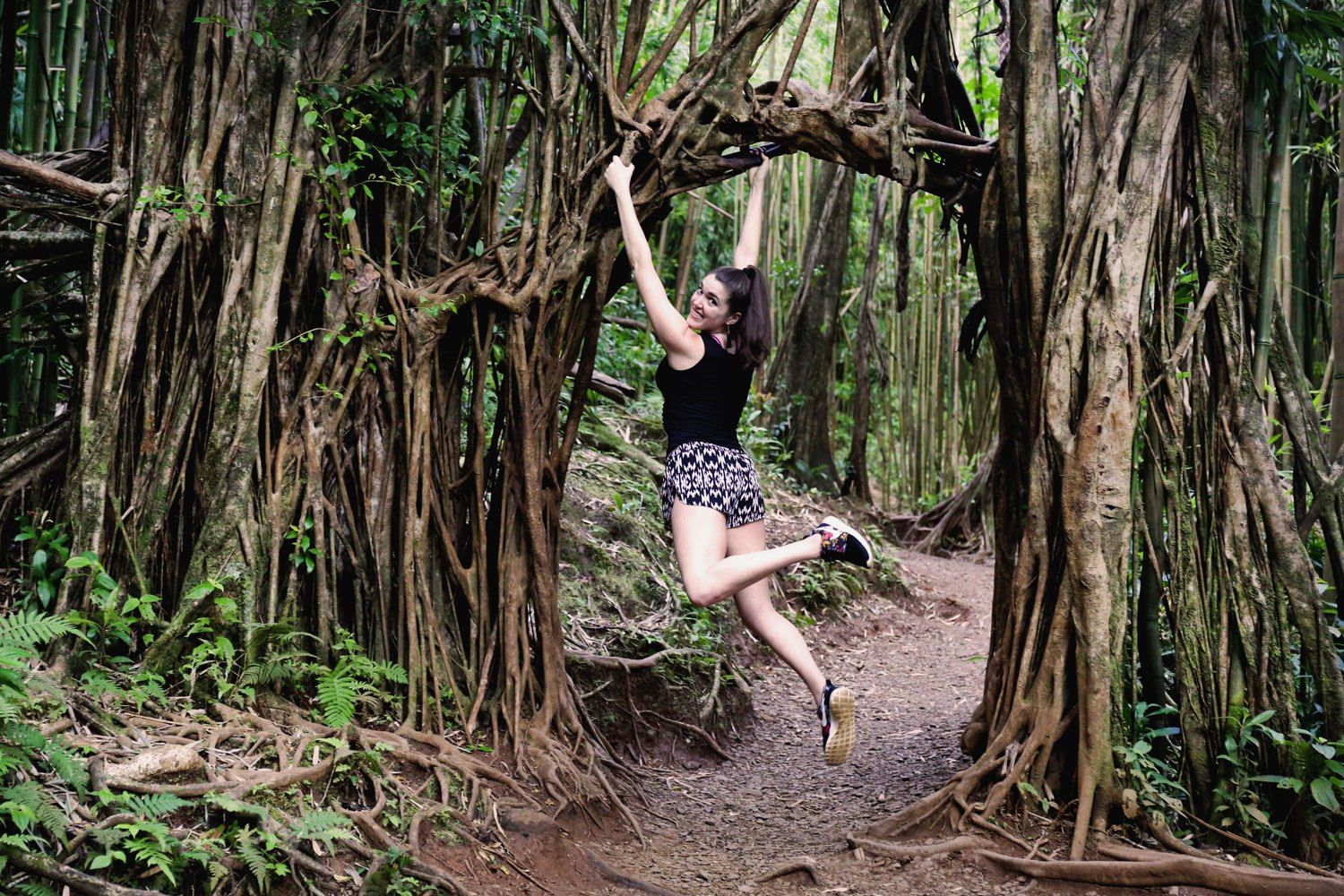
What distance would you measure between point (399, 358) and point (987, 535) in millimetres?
7825

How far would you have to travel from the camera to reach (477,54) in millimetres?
4199

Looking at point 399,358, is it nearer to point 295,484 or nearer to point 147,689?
point 295,484

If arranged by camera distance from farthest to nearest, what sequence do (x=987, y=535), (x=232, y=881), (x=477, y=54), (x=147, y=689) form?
(x=987, y=535), (x=477, y=54), (x=147, y=689), (x=232, y=881)

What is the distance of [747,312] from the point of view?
383 cm

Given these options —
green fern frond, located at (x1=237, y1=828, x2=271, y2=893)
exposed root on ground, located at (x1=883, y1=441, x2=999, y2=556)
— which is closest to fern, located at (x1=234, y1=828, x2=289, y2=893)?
green fern frond, located at (x1=237, y1=828, x2=271, y2=893)

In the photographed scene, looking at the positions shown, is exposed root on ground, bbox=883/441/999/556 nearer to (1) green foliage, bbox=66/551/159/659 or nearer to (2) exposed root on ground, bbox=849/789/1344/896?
(2) exposed root on ground, bbox=849/789/1344/896

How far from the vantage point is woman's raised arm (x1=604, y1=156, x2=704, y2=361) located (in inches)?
141

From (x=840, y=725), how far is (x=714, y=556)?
28.2 inches

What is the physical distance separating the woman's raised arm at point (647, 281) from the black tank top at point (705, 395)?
0.22 ft

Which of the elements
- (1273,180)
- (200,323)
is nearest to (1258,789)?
(1273,180)

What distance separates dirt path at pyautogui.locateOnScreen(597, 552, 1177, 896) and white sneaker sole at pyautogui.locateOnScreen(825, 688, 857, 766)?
1.09 ft

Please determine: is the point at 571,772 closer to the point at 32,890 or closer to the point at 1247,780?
the point at 32,890

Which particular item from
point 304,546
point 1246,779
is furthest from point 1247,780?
point 304,546

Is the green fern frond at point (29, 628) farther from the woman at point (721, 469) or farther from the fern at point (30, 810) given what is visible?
the woman at point (721, 469)
